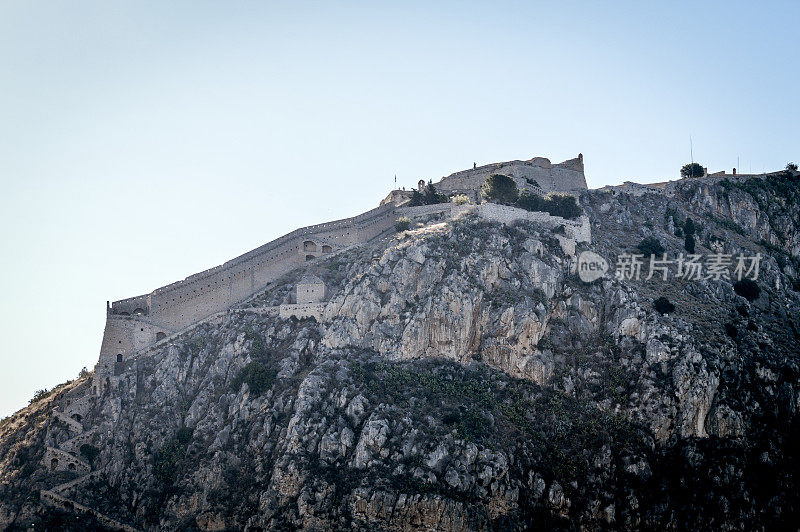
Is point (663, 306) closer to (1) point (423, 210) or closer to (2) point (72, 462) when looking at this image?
(1) point (423, 210)

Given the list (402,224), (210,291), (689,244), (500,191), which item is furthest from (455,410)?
(689,244)

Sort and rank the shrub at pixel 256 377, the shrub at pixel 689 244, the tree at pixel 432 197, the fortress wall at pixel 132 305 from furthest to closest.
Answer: the tree at pixel 432 197 → the shrub at pixel 689 244 → the fortress wall at pixel 132 305 → the shrub at pixel 256 377

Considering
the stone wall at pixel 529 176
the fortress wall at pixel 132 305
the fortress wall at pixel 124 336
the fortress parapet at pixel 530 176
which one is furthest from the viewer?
the stone wall at pixel 529 176

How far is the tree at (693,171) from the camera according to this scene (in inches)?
4198

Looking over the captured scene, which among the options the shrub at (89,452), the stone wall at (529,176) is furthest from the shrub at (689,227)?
the shrub at (89,452)

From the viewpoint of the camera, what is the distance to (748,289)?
274 feet

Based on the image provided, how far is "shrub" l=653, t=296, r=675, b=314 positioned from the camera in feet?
252

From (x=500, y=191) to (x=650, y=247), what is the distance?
52.0 feet

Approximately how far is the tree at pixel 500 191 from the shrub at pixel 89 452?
1748 inches

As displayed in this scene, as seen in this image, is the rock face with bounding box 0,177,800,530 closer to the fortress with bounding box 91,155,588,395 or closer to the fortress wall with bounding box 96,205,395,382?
the fortress with bounding box 91,155,588,395

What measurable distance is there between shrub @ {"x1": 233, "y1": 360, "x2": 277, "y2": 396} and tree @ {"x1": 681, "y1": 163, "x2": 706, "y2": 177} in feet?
191

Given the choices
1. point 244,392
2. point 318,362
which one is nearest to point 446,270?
A: point 318,362

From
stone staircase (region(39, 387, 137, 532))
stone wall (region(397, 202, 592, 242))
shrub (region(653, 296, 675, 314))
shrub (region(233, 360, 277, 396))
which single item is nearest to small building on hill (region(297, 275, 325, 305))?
shrub (region(233, 360, 277, 396))

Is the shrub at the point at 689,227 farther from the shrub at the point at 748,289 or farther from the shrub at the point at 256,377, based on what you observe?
the shrub at the point at 256,377
